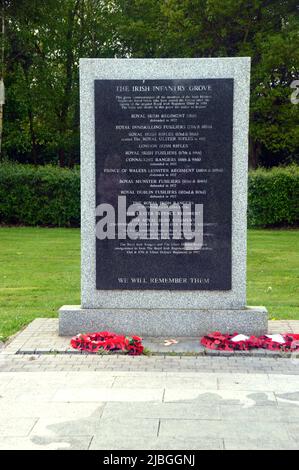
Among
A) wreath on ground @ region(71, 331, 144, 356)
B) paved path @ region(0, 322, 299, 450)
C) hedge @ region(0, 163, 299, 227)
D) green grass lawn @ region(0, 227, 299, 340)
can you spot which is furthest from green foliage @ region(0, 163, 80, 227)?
paved path @ region(0, 322, 299, 450)

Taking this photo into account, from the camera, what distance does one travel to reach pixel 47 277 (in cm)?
1352

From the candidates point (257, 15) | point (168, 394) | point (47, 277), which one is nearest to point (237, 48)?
point (257, 15)

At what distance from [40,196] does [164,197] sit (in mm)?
17912

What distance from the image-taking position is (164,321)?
8.13 m

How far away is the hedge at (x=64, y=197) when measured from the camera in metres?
24.4

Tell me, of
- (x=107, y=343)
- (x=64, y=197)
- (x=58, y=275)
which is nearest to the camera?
(x=107, y=343)

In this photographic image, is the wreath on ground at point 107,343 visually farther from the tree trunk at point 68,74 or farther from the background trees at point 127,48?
the tree trunk at point 68,74

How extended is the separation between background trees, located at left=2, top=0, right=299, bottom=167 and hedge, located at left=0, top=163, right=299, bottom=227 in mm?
7931

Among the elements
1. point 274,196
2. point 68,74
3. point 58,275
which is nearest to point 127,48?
point 68,74

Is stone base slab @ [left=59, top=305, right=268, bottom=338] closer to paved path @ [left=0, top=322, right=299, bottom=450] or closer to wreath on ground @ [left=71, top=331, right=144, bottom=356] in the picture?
wreath on ground @ [left=71, top=331, right=144, bottom=356]

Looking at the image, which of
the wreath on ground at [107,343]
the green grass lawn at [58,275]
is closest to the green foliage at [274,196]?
the green grass lawn at [58,275]

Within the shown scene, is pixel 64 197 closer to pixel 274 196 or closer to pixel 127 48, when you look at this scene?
pixel 274 196

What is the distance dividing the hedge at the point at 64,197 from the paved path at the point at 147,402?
17.6 metres

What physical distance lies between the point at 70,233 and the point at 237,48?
16.0 m
